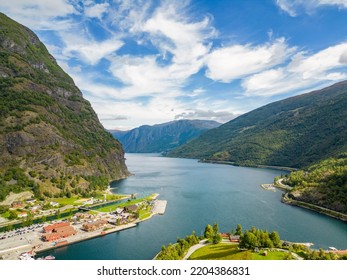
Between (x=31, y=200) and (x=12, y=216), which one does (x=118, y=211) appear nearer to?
(x=12, y=216)

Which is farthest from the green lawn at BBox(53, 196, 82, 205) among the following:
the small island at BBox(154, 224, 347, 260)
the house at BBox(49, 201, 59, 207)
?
the small island at BBox(154, 224, 347, 260)

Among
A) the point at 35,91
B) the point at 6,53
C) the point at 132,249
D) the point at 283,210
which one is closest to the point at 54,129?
the point at 35,91

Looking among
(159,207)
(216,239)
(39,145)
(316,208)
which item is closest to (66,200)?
(39,145)

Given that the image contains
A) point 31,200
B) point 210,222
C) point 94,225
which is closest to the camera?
point 94,225

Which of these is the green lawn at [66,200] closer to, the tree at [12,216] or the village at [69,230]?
the village at [69,230]

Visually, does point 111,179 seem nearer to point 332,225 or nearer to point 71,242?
point 71,242

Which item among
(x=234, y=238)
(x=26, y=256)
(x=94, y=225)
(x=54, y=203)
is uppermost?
(x=54, y=203)
